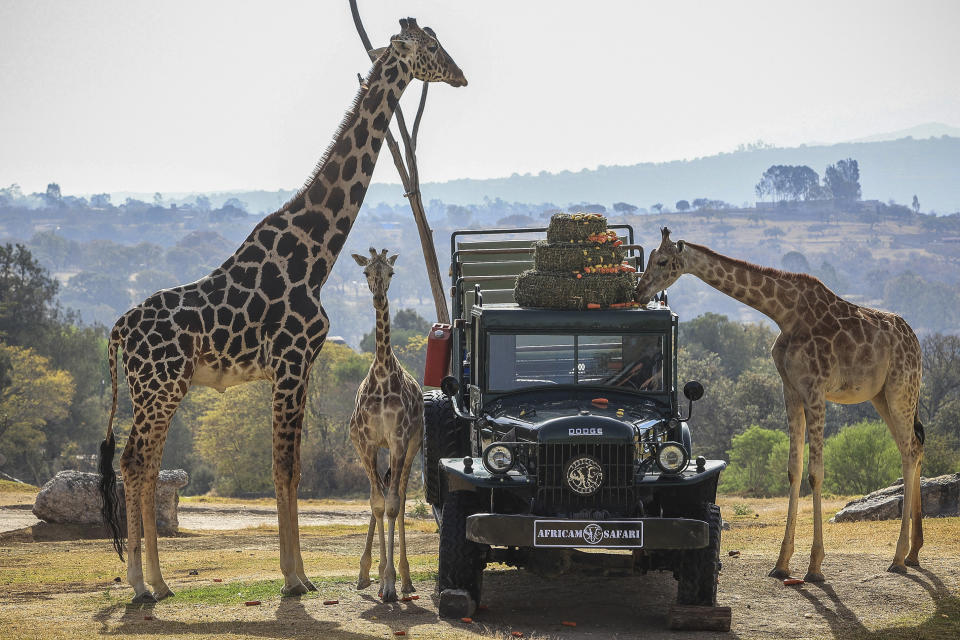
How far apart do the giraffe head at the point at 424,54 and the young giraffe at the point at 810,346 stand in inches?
126

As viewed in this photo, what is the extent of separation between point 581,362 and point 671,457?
5.32 ft

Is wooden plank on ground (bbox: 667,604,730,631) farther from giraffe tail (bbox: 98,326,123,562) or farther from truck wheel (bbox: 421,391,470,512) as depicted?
giraffe tail (bbox: 98,326,123,562)

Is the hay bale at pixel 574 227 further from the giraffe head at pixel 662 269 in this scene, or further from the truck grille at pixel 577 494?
the truck grille at pixel 577 494

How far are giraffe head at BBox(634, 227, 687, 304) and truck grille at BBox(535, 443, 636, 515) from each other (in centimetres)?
284

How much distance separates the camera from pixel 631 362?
35.3 feet

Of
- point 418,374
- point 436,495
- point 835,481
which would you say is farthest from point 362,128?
point 418,374

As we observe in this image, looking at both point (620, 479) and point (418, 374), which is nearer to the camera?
point (620, 479)

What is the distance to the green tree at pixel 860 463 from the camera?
108ft

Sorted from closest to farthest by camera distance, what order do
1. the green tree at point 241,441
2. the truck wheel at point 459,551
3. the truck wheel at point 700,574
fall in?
the truck wheel at point 700,574, the truck wheel at point 459,551, the green tree at point 241,441

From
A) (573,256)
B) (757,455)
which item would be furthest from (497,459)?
(757,455)

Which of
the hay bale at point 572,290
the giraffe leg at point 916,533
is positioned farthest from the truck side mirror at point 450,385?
the giraffe leg at point 916,533

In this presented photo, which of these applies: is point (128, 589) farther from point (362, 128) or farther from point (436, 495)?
point (362, 128)

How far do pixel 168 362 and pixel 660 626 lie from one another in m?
5.44

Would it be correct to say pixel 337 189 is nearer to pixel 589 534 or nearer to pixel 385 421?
pixel 385 421
